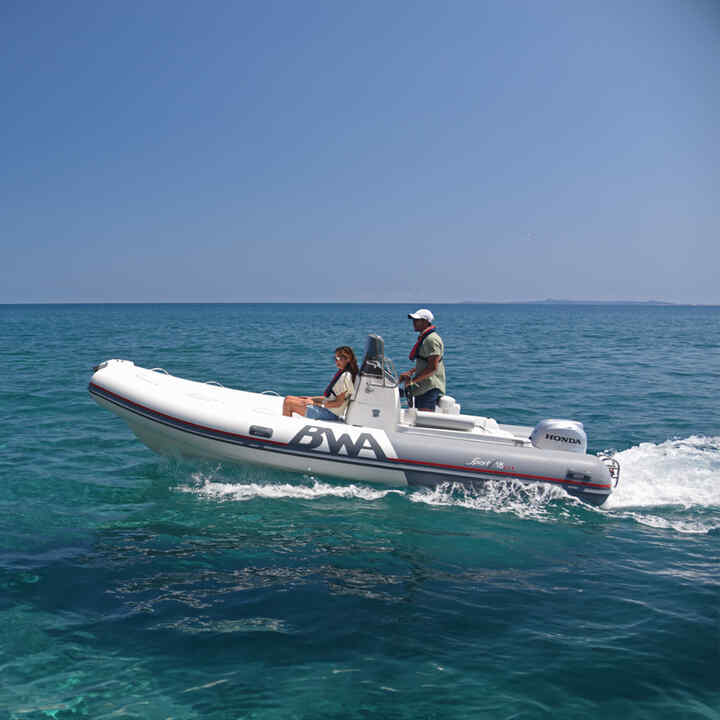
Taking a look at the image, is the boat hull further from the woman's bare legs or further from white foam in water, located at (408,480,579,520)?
the woman's bare legs

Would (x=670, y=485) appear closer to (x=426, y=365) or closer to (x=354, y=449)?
(x=426, y=365)

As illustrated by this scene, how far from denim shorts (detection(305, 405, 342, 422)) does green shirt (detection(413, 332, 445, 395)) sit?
1.02 metres

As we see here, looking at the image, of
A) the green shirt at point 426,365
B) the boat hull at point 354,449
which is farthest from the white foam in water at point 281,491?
the green shirt at point 426,365

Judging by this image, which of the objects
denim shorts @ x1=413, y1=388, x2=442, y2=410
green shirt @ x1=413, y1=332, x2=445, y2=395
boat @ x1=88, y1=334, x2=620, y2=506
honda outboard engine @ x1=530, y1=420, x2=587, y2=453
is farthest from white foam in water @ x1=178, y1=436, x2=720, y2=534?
green shirt @ x1=413, y1=332, x2=445, y2=395

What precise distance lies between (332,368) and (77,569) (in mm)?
14060

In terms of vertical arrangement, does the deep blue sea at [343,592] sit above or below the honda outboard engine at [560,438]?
below

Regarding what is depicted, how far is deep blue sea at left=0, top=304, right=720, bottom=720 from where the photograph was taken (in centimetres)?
351

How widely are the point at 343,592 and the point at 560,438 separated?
324 centimetres

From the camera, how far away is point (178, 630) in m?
4.08

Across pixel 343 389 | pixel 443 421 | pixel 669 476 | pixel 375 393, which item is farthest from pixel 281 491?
pixel 669 476

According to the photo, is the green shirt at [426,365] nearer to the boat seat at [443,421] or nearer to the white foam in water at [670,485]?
the boat seat at [443,421]

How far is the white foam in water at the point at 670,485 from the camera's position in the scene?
6230 mm

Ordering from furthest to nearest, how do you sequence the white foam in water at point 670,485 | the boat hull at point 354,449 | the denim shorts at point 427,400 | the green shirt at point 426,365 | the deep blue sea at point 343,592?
1. the denim shorts at point 427,400
2. the green shirt at point 426,365
3. the boat hull at point 354,449
4. the white foam in water at point 670,485
5. the deep blue sea at point 343,592

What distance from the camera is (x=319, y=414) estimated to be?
718 cm
